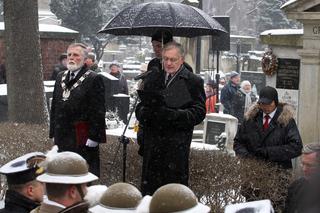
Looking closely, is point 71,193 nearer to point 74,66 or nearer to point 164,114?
point 164,114

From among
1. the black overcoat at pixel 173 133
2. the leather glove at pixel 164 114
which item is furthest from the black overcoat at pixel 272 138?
the leather glove at pixel 164 114

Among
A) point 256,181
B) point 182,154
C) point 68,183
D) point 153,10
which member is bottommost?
point 256,181

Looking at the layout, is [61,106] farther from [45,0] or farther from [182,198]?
[45,0]

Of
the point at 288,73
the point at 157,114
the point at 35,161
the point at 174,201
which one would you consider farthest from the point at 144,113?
the point at 288,73

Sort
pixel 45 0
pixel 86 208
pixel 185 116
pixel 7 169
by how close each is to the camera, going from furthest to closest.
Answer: pixel 45 0
pixel 185 116
pixel 7 169
pixel 86 208

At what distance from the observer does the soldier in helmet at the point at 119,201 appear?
2.96m

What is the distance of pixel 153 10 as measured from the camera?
7.79 m

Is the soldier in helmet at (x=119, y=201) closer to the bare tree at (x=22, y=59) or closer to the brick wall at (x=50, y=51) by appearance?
the bare tree at (x=22, y=59)

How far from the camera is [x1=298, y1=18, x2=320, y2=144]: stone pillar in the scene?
10211mm

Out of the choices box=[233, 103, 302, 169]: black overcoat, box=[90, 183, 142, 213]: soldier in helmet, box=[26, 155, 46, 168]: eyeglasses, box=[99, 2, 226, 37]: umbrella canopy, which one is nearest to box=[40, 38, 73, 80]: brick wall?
box=[99, 2, 226, 37]: umbrella canopy

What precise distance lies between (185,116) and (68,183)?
2579 millimetres

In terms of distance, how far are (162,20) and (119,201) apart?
4780mm

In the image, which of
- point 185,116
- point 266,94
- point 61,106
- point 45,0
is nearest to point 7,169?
point 185,116

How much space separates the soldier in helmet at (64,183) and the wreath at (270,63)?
25.8 ft
